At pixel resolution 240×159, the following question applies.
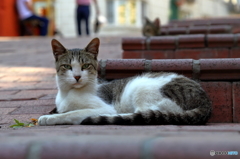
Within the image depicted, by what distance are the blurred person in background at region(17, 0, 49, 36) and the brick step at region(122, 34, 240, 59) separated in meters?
9.87

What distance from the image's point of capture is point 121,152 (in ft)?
4.56

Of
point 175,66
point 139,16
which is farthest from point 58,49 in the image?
point 139,16

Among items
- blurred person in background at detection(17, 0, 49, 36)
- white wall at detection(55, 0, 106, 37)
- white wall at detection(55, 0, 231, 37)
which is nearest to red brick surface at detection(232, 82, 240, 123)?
blurred person in background at detection(17, 0, 49, 36)

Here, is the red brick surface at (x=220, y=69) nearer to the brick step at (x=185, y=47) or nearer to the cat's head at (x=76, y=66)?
the cat's head at (x=76, y=66)

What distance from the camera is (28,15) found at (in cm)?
1407

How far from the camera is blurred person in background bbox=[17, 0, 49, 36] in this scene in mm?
14031

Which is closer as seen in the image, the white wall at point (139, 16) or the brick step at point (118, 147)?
the brick step at point (118, 147)

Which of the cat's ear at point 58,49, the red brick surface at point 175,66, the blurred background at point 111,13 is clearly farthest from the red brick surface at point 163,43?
the blurred background at point 111,13

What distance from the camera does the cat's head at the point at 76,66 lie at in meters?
3.12

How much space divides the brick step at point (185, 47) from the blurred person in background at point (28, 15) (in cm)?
987

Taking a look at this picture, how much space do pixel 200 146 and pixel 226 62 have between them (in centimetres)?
200

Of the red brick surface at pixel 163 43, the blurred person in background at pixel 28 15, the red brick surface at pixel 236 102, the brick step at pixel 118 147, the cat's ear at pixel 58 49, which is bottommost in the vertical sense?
the red brick surface at pixel 236 102

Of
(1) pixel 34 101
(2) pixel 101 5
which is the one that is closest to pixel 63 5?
(2) pixel 101 5

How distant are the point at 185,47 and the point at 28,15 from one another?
34.4ft
